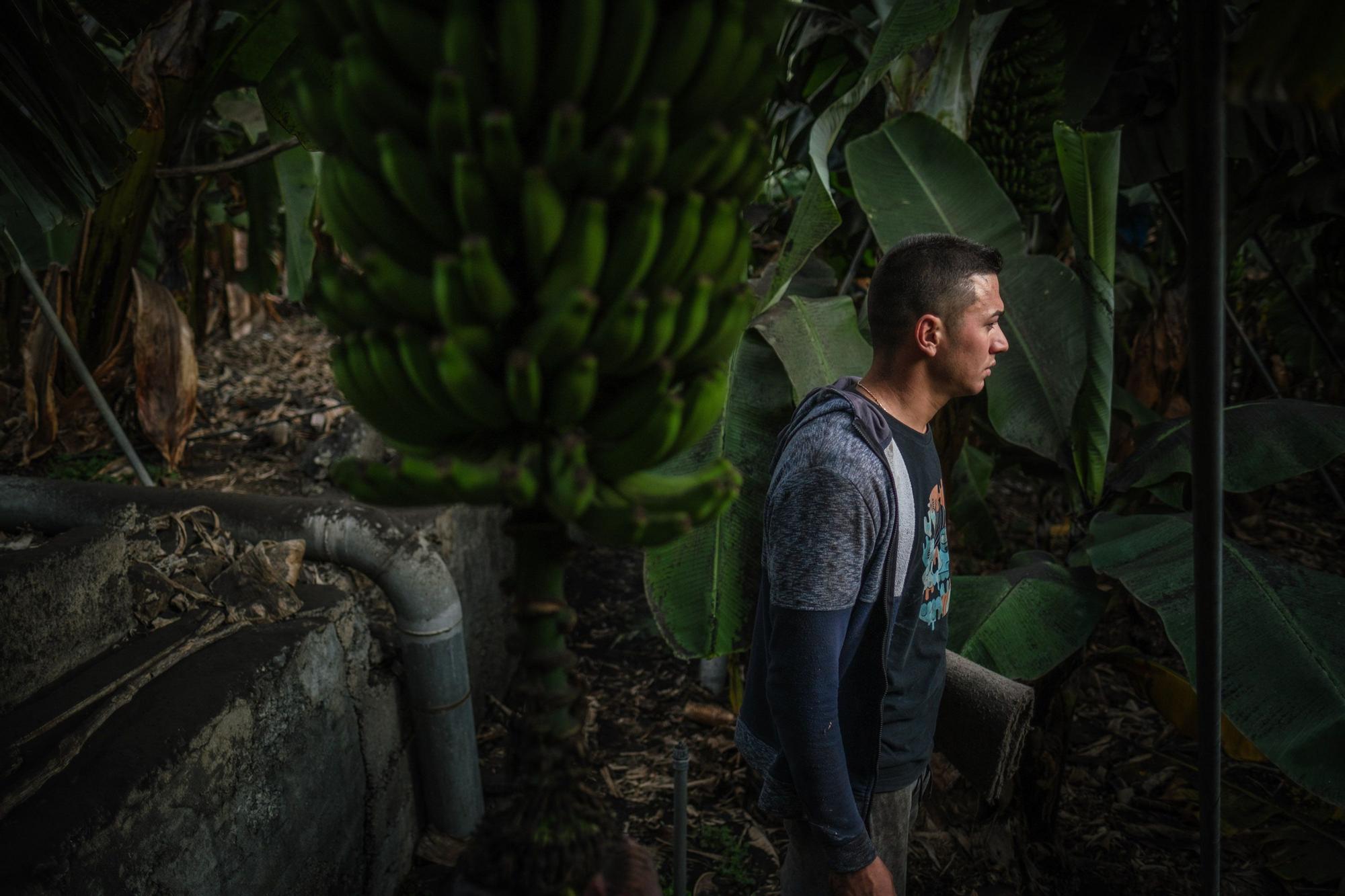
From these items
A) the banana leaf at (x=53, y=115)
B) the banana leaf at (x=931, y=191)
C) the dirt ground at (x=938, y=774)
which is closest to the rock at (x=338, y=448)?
the dirt ground at (x=938, y=774)

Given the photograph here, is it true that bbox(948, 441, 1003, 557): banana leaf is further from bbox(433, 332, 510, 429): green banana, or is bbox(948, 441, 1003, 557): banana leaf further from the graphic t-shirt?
bbox(433, 332, 510, 429): green banana

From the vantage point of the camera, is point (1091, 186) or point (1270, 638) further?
point (1091, 186)

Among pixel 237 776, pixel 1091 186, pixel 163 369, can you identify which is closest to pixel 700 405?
pixel 237 776

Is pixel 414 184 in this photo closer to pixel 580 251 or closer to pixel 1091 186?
pixel 580 251

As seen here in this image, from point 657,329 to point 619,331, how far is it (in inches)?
1.3

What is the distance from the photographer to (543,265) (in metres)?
0.66

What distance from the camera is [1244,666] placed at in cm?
195

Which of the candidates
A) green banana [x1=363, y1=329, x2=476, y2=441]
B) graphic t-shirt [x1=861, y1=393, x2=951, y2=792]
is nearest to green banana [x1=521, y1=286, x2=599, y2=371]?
green banana [x1=363, y1=329, x2=476, y2=441]

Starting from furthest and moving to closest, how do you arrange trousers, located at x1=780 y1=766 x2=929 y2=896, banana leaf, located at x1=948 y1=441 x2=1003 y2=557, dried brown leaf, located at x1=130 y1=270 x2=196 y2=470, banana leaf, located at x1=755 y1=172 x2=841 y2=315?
dried brown leaf, located at x1=130 y1=270 x2=196 y2=470
banana leaf, located at x1=948 y1=441 x2=1003 y2=557
banana leaf, located at x1=755 y1=172 x2=841 y2=315
trousers, located at x1=780 y1=766 x2=929 y2=896

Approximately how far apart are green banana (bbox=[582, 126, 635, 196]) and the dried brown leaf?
3813mm

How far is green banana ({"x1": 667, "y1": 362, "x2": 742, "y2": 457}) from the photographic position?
0.72 meters

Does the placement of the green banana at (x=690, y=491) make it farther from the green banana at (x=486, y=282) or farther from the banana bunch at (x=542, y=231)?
the green banana at (x=486, y=282)

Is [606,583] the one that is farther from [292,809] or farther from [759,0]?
[759,0]

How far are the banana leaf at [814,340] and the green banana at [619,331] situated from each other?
1691mm
